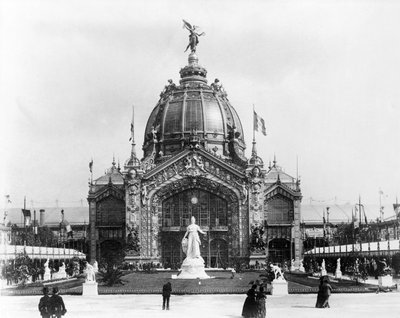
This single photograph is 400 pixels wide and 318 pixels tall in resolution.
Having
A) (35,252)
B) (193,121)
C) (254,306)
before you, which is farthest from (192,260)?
(193,121)

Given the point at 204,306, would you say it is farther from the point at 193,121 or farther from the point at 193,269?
the point at 193,121

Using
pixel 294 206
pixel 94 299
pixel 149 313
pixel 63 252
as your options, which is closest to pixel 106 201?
pixel 63 252

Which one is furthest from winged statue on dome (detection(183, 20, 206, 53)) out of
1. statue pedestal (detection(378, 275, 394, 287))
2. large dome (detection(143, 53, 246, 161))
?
statue pedestal (detection(378, 275, 394, 287))

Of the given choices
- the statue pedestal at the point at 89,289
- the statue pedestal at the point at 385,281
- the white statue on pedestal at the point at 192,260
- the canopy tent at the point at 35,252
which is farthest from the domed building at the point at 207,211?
the statue pedestal at the point at 89,289

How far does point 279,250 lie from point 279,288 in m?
48.5

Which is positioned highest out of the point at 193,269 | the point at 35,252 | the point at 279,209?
the point at 279,209

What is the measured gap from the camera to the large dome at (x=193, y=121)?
9031cm

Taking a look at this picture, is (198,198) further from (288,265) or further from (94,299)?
(94,299)

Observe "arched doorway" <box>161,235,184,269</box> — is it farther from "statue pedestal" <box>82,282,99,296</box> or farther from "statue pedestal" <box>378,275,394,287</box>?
"statue pedestal" <box>82,282,99,296</box>

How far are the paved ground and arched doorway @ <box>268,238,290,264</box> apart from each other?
157 ft

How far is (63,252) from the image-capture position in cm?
7806

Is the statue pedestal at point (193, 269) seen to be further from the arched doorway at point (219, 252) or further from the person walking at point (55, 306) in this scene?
the arched doorway at point (219, 252)

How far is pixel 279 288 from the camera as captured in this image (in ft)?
113

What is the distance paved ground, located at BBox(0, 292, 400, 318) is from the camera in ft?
81.6
